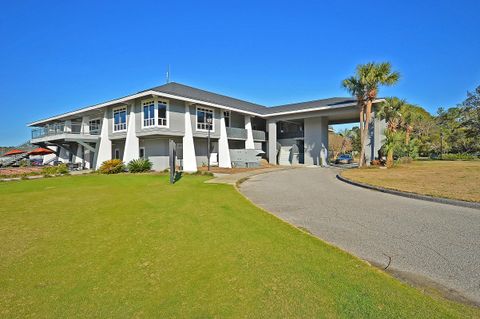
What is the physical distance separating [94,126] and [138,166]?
12932 millimetres

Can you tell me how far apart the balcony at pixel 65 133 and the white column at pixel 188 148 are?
456 inches

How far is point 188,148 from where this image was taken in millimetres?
23672

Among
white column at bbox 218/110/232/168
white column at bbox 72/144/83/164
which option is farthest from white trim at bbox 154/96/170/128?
white column at bbox 72/144/83/164

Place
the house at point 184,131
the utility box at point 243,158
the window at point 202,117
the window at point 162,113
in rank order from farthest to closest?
the utility box at point 243,158, the window at point 202,117, the house at point 184,131, the window at point 162,113

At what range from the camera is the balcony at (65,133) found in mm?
27383

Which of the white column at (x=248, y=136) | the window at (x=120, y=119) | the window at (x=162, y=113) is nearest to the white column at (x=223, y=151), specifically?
the white column at (x=248, y=136)

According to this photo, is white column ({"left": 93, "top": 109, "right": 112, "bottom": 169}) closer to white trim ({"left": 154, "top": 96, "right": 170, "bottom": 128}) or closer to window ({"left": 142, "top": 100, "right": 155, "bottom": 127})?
window ({"left": 142, "top": 100, "right": 155, "bottom": 127})

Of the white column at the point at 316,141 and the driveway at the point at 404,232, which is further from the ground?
the white column at the point at 316,141

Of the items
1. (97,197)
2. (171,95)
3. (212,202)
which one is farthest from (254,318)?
(171,95)

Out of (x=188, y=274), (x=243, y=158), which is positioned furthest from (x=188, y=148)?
(x=188, y=274)

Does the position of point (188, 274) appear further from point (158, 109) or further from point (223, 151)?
point (223, 151)

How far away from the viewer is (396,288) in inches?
128

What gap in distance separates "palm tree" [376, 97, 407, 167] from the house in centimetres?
123

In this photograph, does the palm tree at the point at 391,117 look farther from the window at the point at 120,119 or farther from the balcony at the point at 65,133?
the balcony at the point at 65,133
